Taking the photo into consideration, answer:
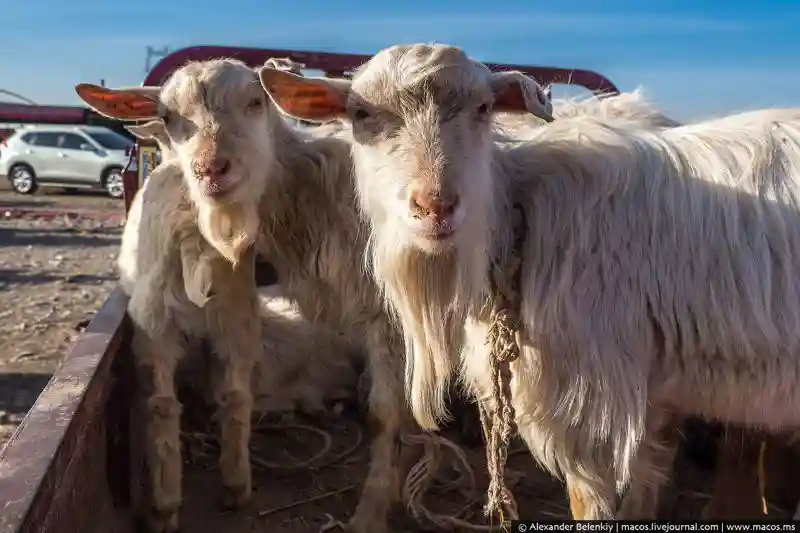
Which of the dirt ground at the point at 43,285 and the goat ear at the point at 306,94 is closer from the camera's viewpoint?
the goat ear at the point at 306,94

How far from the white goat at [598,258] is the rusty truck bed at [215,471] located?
2.89ft

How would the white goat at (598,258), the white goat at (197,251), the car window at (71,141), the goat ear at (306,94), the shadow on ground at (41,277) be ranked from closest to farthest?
1. the white goat at (598,258)
2. the goat ear at (306,94)
3. the white goat at (197,251)
4. the shadow on ground at (41,277)
5. the car window at (71,141)

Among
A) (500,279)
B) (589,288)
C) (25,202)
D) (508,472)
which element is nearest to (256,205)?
(500,279)

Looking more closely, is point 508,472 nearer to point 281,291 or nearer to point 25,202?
point 281,291

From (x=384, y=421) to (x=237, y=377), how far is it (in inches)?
33.9

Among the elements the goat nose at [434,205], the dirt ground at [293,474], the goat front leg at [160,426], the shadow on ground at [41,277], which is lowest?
the shadow on ground at [41,277]

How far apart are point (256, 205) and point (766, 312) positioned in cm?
237

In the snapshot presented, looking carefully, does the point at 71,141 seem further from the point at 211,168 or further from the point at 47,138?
the point at 211,168

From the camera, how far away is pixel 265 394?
5.05 metres

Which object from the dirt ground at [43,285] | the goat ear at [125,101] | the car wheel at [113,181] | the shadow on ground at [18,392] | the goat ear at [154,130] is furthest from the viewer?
the car wheel at [113,181]

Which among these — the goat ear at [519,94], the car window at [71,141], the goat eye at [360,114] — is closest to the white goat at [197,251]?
the goat eye at [360,114]

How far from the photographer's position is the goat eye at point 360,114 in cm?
270

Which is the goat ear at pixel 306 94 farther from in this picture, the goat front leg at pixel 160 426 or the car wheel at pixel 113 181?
the car wheel at pixel 113 181

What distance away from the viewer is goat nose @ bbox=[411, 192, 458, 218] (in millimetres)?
2301
